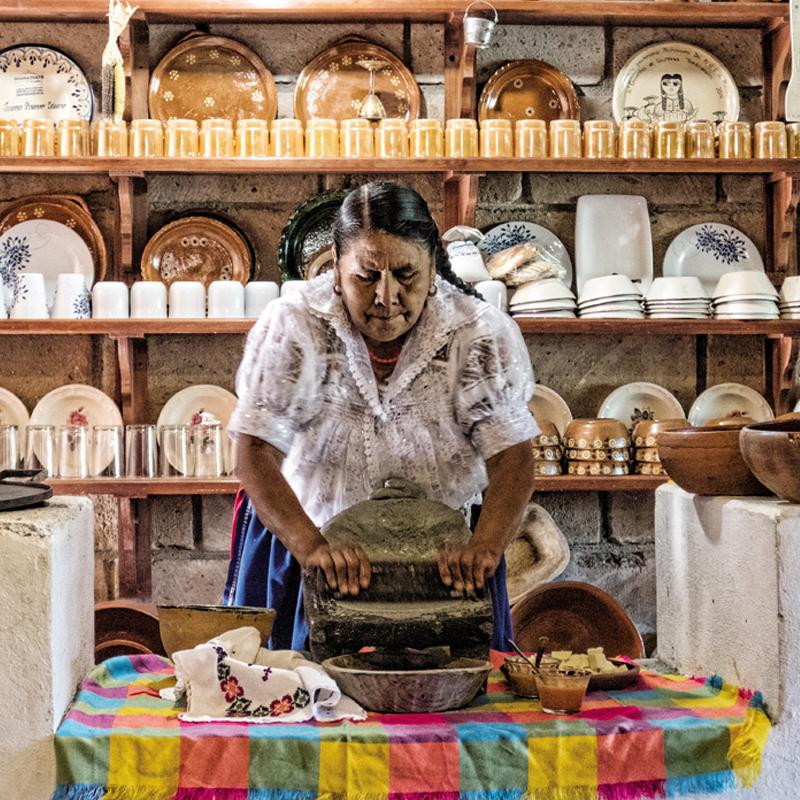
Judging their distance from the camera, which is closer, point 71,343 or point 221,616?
point 221,616

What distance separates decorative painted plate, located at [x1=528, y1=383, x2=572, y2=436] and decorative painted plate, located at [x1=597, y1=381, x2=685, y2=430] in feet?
0.46

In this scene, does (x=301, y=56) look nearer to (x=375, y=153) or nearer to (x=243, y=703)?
(x=375, y=153)

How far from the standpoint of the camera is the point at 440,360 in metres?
2.26

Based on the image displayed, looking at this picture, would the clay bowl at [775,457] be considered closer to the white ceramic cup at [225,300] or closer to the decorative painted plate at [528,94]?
the white ceramic cup at [225,300]

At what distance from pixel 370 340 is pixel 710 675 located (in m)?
0.83

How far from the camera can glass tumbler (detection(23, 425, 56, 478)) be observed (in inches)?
150

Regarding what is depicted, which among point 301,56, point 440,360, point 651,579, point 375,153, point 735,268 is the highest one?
point 301,56

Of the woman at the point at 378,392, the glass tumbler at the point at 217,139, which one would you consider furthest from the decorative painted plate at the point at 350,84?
the woman at the point at 378,392

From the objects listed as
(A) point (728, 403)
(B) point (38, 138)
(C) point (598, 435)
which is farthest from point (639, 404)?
(B) point (38, 138)

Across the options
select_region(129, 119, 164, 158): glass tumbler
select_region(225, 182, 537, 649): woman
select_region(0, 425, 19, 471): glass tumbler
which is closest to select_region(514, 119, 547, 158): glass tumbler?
select_region(129, 119, 164, 158): glass tumbler

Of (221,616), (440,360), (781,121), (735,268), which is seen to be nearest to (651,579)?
(735,268)

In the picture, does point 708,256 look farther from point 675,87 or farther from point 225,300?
point 225,300

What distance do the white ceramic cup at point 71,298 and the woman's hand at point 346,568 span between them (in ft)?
7.36

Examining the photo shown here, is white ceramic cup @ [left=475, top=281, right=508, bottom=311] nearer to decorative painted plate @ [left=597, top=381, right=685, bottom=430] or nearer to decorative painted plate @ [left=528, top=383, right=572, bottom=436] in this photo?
decorative painted plate @ [left=528, top=383, right=572, bottom=436]
